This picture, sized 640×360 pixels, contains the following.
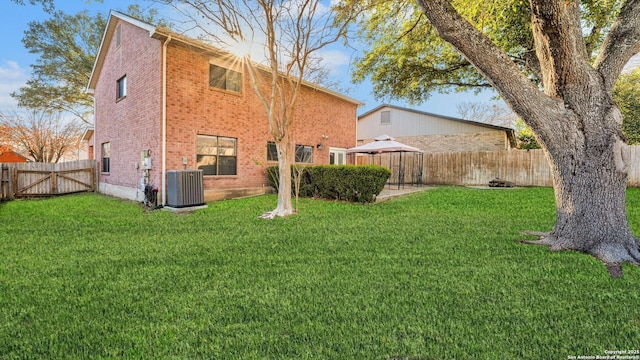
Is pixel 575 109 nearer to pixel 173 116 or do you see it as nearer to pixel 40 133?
pixel 173 116

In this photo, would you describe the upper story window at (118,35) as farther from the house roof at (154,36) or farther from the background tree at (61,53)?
the background tree at (61,53)

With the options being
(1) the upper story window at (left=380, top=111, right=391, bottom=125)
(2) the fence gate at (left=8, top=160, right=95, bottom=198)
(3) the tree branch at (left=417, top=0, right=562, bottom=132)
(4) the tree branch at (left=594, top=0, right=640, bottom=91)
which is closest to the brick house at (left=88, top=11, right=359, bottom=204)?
(2) the fence gate at (left=8, top=160, right=95, bottom=198)

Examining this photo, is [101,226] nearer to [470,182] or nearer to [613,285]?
[613,285]

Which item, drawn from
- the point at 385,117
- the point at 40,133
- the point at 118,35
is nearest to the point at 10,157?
the point at 40,133

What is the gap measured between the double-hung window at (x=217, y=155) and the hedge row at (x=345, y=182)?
8.48ft

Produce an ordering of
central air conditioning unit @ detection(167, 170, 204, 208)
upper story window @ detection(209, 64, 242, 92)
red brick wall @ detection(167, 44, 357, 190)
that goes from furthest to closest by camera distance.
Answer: upper story window @ detection(209, 64, 242, 92) < red brick wall @ detection(167, 44, 357, 190) < central air conditioning unit @ detection(167, 170, 204, 208)

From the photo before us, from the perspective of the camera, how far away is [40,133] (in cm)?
2009

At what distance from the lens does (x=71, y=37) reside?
1772cm

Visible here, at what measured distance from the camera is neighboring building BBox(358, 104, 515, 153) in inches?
688

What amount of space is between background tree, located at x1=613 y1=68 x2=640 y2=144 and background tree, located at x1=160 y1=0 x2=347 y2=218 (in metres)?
17.7

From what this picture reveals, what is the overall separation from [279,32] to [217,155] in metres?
4.47

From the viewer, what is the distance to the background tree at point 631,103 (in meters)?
15.7

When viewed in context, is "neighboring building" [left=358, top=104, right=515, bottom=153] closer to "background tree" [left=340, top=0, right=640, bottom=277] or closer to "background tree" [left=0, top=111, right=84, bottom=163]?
"background tree" [left=340, top=0, right=640, bottom=277]

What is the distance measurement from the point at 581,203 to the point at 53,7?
30.6 feet
